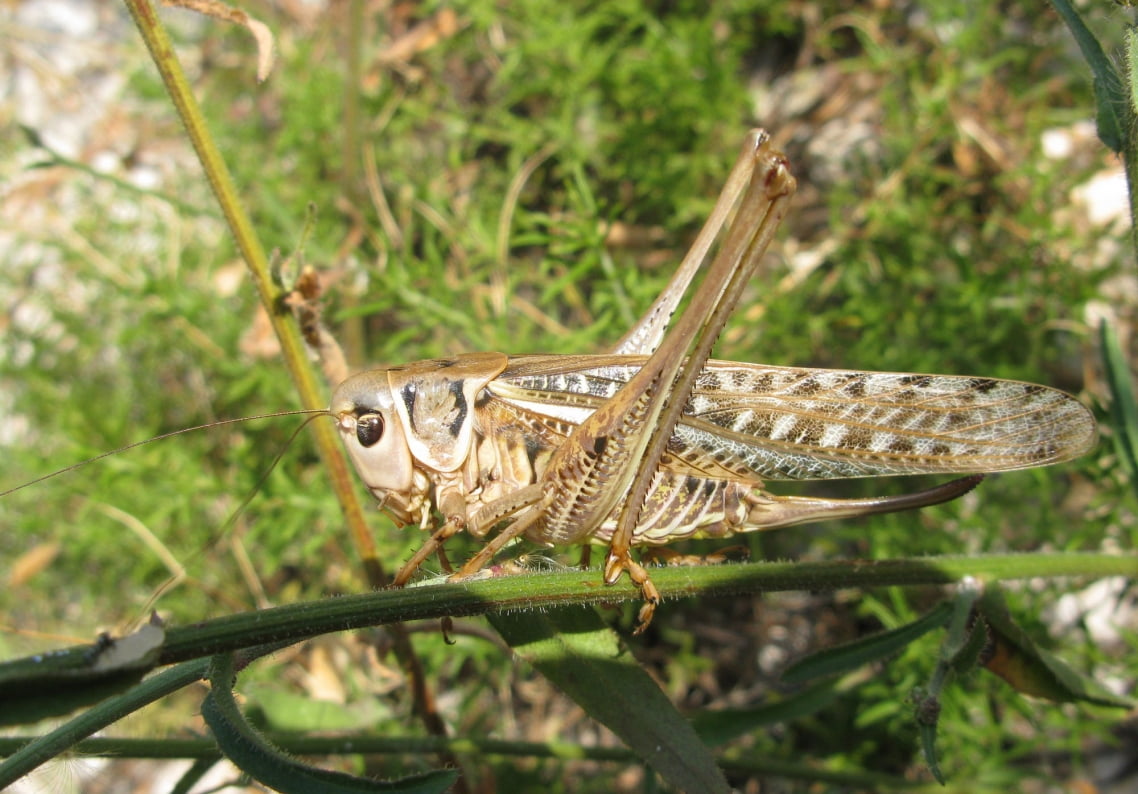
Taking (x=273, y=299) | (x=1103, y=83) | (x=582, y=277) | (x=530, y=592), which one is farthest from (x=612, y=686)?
(x=582, y=277)

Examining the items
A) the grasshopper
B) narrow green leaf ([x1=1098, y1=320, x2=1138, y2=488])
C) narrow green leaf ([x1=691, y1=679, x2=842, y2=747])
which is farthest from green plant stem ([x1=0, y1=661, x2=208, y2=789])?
narrow green leaf ([x1=1098, y1=320, x2=1138, y2=488])

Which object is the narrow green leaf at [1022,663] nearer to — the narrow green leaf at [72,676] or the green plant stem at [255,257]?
the green plant stem at [255,257]

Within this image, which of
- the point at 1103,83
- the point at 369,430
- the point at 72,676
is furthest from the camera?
the point at 369,430

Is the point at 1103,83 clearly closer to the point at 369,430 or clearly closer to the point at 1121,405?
the point at 1121,405

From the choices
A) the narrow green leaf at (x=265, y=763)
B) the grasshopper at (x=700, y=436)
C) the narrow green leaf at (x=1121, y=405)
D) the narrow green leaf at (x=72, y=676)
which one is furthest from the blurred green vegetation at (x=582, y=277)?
the narrow green leaf at (x=72, y=676)

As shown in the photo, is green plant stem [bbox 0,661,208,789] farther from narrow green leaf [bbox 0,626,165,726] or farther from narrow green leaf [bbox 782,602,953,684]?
narrow green leaf [bbox 782,602,953,684]

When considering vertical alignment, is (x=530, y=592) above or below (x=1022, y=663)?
above
